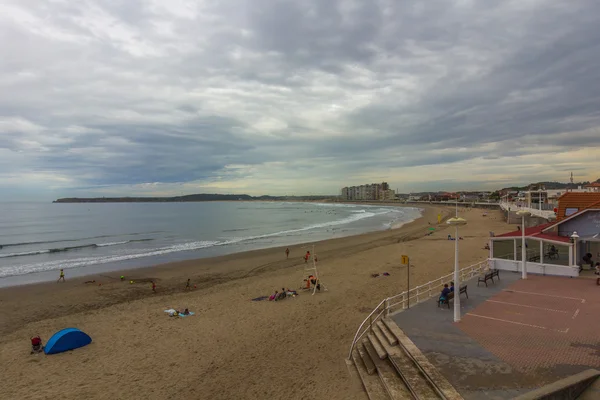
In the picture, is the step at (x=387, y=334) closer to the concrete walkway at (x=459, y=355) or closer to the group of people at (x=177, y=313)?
the concrete walkway at (x=459, y=355)

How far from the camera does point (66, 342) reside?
11531mm

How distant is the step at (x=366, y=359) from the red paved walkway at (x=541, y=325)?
2617 millimetres

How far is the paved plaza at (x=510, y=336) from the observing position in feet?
22.2

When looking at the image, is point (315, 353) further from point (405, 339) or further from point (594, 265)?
point (594, 265)

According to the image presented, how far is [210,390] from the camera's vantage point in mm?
8969

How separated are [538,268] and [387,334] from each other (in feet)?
34.4

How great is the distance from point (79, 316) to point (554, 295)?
1858cm

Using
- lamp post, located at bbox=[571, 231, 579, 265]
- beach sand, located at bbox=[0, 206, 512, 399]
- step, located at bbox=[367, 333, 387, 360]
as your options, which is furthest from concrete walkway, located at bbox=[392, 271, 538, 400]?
lamp post, located at bbox=[571, 231, 579, 265]

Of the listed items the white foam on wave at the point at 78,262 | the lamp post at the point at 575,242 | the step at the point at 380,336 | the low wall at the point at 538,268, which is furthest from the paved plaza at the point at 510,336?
the white foam on wave at the point at 78,262

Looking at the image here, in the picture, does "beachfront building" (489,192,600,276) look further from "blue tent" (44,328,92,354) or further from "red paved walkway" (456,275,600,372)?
"blue tent" (44,328,92,354)

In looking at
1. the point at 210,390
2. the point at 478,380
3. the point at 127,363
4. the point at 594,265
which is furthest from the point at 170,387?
the point at 594,265

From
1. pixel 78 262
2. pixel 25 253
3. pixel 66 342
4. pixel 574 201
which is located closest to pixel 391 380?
pixel 66 342

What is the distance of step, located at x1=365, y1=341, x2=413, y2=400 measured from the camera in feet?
22.8

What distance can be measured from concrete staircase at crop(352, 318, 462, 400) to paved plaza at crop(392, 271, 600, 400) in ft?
0.90
